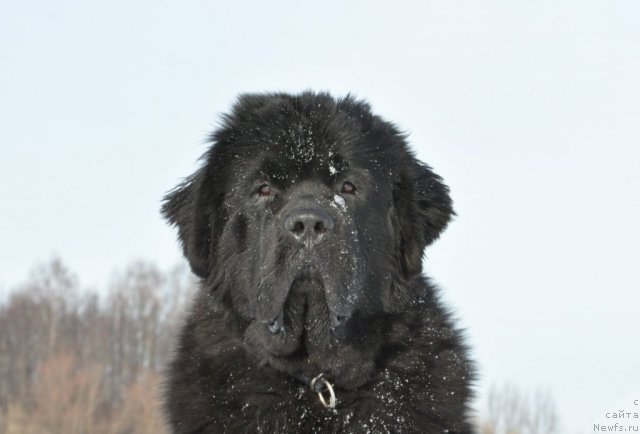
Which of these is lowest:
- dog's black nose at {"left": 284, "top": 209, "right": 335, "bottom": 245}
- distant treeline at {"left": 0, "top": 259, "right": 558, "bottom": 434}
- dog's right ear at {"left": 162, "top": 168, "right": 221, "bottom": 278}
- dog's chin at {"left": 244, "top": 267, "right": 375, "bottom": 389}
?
dog's chin at {"left": 244, "top": 267, "right": 375, "bottom": 389}

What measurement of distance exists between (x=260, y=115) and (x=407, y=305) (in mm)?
1546

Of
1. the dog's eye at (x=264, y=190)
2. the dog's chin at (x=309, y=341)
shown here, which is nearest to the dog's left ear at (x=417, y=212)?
the dog's chin at (x=309, y=341)

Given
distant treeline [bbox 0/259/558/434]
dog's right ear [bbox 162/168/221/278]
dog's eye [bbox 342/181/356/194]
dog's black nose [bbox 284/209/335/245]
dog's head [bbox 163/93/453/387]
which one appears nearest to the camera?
dog's black nose [bbox 284/209/335/245]

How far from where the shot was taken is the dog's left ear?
18.8ft

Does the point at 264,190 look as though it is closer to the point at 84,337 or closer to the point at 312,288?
the point at 312,288

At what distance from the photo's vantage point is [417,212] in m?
5.82

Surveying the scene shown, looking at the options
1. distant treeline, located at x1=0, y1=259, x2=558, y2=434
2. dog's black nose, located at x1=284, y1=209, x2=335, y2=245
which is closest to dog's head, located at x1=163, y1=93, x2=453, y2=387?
dog's black nose, located at x1=284, y1=209, x2=335, y2=245

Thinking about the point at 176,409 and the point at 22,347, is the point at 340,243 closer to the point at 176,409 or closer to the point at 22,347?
the point at 176,409

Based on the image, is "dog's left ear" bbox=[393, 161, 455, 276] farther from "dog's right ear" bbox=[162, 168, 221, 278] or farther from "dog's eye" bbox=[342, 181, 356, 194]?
"dog's right ear" bbox=[162, 168, 221, 278]

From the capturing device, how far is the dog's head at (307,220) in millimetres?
5074

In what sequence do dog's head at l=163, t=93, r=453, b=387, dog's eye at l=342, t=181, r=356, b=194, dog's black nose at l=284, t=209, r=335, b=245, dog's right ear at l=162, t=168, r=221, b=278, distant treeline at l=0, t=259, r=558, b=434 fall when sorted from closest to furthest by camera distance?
1. dog's black nose at l=284, t=209, r=335, b=245
2. dog's head at l=163, t=93, r=453, b=387
3. dog's eye at l=342, t=181, r=356, b=194
4. dog's right ear at l=162, t=168, r=221, b=278
5. distant treeline at l=0, t=259, r=558, b=434

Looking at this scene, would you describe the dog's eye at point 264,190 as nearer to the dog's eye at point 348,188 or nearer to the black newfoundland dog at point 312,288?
the black newfoundland dog at point 312,288

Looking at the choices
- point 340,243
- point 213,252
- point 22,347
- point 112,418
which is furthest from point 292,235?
point 22,347

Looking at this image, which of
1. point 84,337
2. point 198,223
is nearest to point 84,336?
point 84,337
